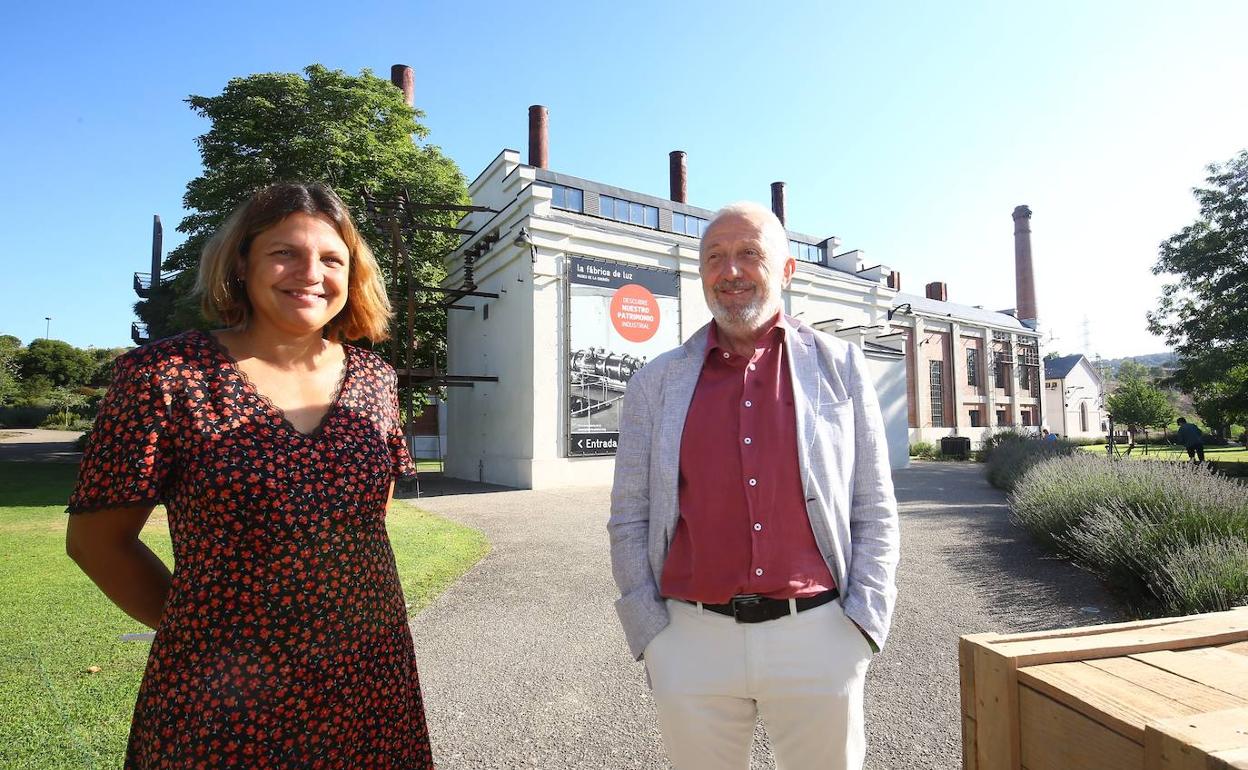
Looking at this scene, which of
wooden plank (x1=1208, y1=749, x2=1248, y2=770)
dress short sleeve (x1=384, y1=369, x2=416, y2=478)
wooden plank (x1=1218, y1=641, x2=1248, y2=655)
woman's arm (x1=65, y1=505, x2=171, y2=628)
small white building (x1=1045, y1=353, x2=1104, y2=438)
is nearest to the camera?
wooden plank (x1=1208, y1=749, x2=1248, y2=770)

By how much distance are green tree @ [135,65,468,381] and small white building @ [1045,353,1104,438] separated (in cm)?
5453

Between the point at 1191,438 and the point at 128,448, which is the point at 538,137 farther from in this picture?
the point at 128,448

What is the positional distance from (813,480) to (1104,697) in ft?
2.73

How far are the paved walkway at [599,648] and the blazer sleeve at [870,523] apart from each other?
1.77 m

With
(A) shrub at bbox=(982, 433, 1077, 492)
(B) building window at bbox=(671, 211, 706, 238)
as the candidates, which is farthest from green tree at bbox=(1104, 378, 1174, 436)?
(B) building window at bbox=(671, 211, 706, 238)

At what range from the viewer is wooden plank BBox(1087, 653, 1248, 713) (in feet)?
4.33

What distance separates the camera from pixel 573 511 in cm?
1231

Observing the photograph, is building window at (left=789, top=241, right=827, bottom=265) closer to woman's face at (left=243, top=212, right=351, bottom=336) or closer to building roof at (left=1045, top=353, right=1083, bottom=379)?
building roof at (left=1045, top=353, right=1083, bottom=379)

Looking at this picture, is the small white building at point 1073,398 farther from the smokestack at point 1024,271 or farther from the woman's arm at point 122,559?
the woman's arm at point 122,559

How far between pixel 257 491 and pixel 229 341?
19.7 inches

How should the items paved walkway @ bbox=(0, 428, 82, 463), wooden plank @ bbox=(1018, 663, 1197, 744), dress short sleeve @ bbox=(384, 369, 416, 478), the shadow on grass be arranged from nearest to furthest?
wooden plank @ bbox=(1018, 663, 1197, 744)
dress short sleeve @ bbox=(384, 369, 416, 478)
the shadow on grass
paved walkway @ bbox=(0, 428, 82, 463)

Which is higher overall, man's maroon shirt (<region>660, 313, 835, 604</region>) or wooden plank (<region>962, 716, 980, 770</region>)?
man's maroon shirt (<region>660, 313, 835, 604</region>)

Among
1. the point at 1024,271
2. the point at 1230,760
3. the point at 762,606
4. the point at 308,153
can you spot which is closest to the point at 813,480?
the point at 762,606

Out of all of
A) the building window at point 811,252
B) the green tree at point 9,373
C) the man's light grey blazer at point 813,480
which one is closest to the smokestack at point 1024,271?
the building window at point 811,252
